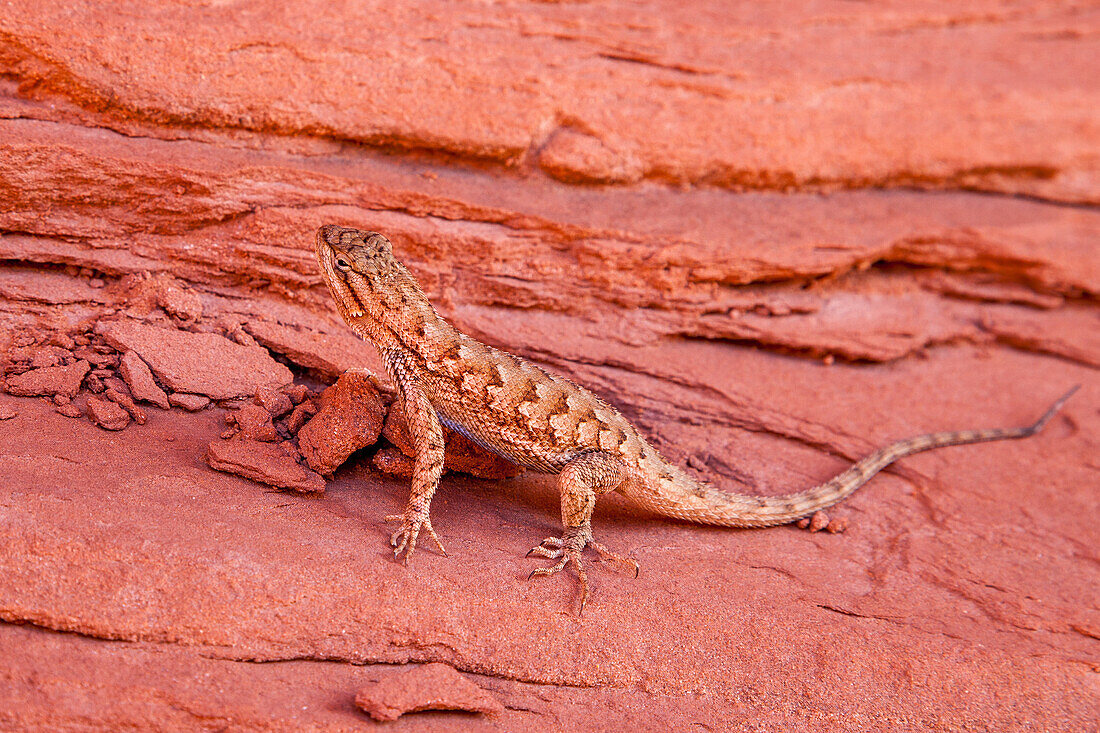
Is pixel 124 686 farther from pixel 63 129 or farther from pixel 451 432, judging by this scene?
pixel 63 129

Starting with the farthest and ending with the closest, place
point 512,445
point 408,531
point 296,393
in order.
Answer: point 296,393, point 512,445, point 408,531

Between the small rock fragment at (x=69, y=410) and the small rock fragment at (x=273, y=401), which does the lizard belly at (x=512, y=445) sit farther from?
the small rock fragment at (x=69, y=410)

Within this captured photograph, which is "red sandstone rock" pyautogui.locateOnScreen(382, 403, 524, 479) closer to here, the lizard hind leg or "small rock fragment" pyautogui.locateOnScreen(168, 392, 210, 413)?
the lizard hind leg

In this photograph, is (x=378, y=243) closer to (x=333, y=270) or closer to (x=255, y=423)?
(x=333, y=270)

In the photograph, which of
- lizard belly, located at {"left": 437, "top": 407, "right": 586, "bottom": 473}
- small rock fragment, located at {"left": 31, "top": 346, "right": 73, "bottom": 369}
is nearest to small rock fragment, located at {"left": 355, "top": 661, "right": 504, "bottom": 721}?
lizard belly, located at {"left": 437, "top": 407, "right": 586, "bottom": 473}

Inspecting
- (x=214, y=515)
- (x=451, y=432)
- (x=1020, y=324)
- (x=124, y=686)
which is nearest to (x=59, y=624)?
(x=124, y=686)

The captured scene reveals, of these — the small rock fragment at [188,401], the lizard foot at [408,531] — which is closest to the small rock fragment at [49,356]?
the small rock fragment at [188,401]

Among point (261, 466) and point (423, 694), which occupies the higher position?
point (261, 466)

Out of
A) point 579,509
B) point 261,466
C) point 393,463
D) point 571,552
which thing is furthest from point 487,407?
point 261,466
